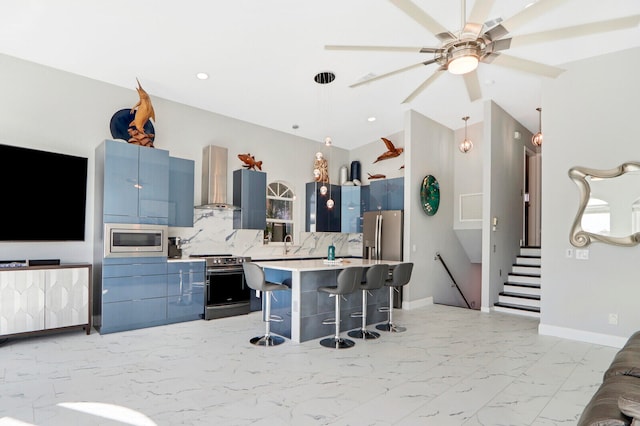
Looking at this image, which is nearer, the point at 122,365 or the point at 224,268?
the point at 122,365

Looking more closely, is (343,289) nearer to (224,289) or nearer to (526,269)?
(224,289)

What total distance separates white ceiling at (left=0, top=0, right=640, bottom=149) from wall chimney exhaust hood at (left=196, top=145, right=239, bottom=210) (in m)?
0.78

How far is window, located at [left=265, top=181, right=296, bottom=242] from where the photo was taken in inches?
292

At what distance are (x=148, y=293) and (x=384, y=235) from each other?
4.18 m

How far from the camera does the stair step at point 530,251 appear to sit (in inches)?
290

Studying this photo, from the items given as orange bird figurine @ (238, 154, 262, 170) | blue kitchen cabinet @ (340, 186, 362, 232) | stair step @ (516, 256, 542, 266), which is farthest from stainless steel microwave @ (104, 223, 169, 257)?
stair step @ (516, 256, 542, 266)

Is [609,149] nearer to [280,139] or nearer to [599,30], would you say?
[599,30]

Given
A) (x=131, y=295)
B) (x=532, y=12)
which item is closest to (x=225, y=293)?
(x=131, y=295)

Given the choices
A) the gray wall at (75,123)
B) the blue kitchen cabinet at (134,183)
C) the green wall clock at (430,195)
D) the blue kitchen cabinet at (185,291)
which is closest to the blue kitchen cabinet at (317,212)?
the gray wall at (75,123)

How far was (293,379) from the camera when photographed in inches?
134

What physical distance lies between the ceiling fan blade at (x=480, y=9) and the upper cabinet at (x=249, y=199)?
4713 millimetres

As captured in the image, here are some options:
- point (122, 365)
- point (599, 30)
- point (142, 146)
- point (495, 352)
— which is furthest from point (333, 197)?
point (599, 30)

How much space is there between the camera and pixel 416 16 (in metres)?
2.61

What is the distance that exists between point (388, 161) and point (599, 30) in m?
5.73
